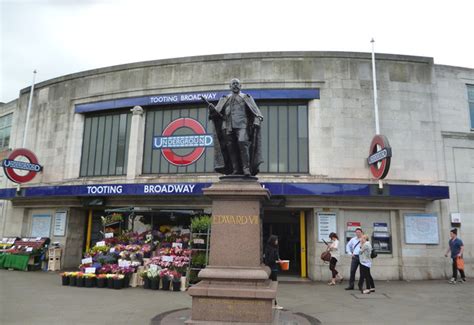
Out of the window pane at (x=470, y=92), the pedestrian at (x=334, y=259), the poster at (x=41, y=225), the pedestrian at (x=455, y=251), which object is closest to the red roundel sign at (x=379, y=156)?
the pedestrian at (x=334, y=259)

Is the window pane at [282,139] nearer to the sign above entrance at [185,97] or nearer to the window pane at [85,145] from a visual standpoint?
the sign above entrance at [185,97]

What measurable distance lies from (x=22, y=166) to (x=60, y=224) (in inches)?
131

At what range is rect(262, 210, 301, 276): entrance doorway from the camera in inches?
655

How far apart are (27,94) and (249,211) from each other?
62.0 ft

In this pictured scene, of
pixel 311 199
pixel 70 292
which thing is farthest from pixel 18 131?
pixel 311 199

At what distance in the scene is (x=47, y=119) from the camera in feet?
64.2

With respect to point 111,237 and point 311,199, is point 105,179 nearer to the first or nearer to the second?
point 111,237

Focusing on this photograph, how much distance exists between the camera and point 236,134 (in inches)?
311

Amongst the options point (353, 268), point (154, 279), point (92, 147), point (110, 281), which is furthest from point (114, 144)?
point (353, 268)

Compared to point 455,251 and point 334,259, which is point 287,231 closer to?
point 334,259

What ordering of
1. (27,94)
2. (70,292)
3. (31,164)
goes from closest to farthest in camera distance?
(70,292) < (31,164) < (27,94)

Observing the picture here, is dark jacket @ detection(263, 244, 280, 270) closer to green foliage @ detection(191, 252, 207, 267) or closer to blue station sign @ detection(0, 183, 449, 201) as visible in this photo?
green foliage @ detection(191, 252, 207, 267)

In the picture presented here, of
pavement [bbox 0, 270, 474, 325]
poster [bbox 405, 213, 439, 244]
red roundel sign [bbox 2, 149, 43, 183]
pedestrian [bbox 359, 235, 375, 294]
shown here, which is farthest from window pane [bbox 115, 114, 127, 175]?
poster [bbox 405, 213, 439, 244]

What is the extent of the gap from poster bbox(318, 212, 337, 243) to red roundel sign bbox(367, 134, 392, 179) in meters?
2.35
